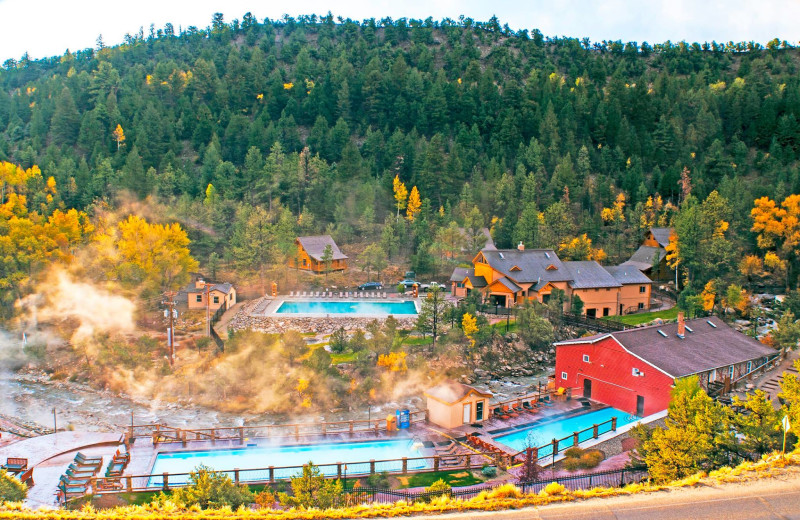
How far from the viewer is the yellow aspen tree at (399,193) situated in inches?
2114

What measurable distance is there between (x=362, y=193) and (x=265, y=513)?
4141 centimetres

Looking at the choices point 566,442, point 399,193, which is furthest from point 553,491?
point 399,193

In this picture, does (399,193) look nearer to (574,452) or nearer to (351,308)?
(351,308)

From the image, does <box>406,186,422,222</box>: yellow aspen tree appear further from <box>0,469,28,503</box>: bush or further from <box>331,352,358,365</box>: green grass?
<box>0,469,28,503</box>: bush

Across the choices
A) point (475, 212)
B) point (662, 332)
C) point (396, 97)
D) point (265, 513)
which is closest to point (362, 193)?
point (475, 212)

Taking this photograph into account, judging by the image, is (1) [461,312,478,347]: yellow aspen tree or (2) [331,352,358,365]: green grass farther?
(1) [461,312,478,347]: yellow aspen tree

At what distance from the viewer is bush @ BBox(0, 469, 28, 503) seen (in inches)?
567

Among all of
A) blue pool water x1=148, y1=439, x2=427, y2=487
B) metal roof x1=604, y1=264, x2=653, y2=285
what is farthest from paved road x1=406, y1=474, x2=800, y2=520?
metal roof x1=604, y1=264, x2=653, y2=285

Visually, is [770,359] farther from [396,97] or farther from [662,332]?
[396,97]

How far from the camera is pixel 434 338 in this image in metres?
31.4

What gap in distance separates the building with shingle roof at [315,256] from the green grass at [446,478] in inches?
1126

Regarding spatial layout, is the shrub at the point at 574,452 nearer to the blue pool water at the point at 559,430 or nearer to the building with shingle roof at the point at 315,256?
the blue pool water at the point at 559,430

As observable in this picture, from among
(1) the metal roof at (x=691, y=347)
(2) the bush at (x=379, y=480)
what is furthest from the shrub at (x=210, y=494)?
(1) the metal roof at (x=691, y=347)

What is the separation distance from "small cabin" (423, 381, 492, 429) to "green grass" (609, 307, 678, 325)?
16.7 meters
